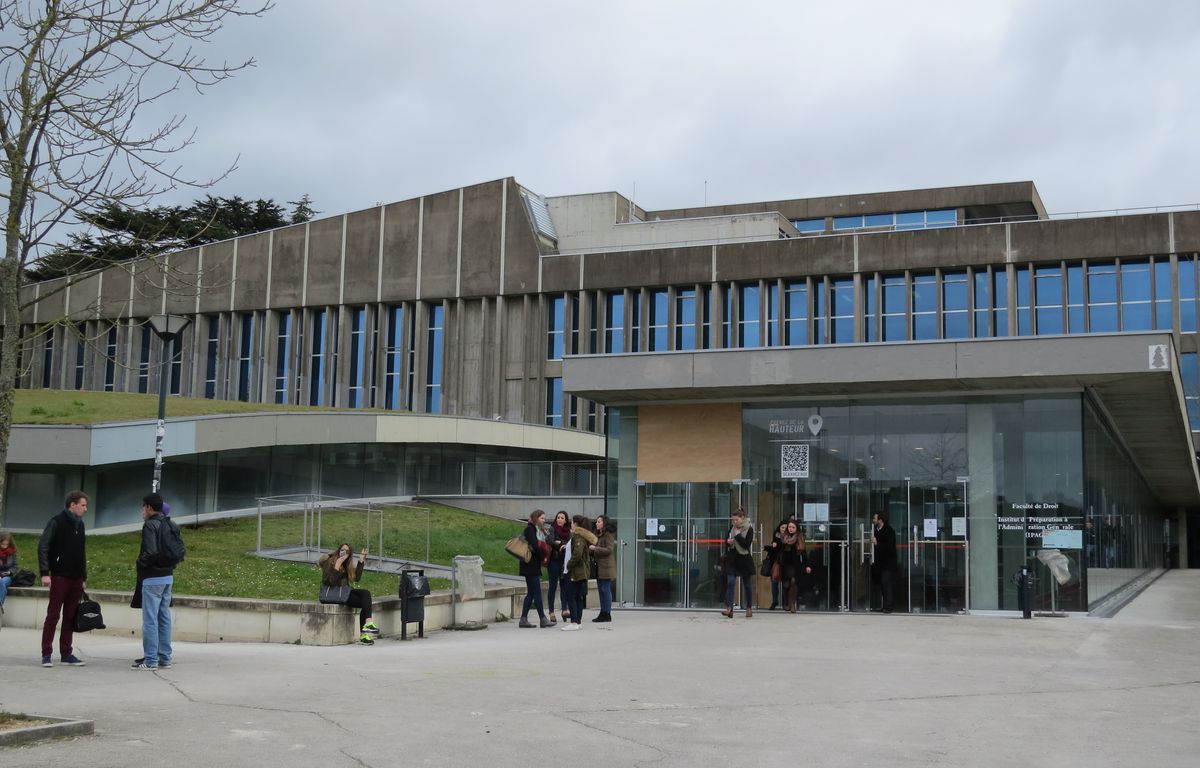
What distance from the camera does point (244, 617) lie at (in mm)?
15203

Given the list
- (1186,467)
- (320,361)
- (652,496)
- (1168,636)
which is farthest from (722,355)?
(320,361)

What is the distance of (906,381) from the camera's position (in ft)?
63.1

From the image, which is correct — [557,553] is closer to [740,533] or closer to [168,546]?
[740,533]

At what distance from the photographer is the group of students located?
55.8 ft

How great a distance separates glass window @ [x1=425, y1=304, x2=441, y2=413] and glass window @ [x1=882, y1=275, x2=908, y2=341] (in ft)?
60.8

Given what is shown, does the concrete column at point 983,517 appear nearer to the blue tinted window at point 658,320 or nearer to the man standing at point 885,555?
the man standing at point 885,555

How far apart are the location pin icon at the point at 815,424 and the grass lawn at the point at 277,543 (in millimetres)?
6462

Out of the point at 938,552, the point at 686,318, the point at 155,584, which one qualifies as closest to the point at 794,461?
the point at 938,552

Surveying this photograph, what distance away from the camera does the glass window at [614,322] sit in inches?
1999

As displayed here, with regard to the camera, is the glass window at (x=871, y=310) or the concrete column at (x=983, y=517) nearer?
the concrete column at (x=983, y=517)

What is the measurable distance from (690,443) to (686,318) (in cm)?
2908

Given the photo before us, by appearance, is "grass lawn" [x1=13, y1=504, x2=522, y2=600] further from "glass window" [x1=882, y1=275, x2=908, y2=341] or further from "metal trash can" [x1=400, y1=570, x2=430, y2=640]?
"glass window" [x1=882, y1=275, x2=908, y2=341]

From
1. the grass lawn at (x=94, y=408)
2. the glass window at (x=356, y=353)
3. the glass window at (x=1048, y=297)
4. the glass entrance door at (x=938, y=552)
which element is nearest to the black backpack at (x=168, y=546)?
the glass entrance door at (x=938, y=552)

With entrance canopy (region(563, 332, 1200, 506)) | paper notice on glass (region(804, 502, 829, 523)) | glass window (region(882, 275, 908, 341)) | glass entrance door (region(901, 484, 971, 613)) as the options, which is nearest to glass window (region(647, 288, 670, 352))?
glass window (region(882, 275, 908, 341))
